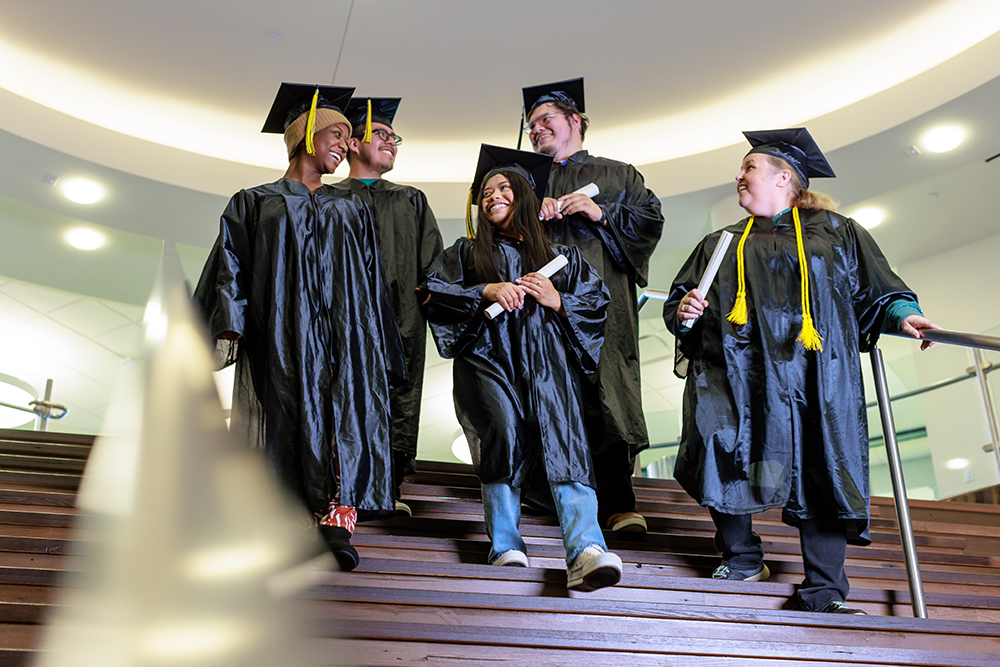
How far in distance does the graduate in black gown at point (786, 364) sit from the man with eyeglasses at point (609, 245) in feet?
0.86

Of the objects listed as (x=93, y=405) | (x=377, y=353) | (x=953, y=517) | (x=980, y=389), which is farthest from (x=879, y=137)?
(x=93, y=405)

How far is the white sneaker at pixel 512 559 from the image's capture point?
2719 millimetres

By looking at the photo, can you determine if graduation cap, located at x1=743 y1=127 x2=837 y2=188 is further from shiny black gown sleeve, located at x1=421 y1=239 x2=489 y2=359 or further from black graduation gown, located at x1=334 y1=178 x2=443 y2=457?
black graduation gown, located at x1=334 y1=178 x2=443 y2=457

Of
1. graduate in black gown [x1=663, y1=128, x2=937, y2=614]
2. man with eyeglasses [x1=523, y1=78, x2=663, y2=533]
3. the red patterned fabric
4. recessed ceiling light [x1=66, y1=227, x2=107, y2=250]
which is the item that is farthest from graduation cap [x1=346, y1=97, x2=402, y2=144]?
recessed ceiling light [x1=66, y1=227, x2=107, y2=250]

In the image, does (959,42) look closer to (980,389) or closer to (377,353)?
(980,389)

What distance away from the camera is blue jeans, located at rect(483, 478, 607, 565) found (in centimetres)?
260

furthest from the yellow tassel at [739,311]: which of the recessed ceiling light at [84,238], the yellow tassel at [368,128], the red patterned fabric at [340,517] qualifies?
the recessed ceiling light at [84,238]

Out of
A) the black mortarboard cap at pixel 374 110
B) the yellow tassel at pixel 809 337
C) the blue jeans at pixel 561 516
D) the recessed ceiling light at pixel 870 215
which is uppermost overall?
the recessed ceiling light at pixel 870 215

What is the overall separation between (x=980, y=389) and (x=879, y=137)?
5.70 ft

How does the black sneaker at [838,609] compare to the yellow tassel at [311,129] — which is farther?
the yellow tassel at [311,129]

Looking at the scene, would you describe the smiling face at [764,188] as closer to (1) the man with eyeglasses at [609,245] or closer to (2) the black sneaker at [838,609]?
(1) the man with eyeglasses at [609,245]

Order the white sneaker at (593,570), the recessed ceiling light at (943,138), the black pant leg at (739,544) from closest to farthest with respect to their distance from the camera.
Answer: the white sneaker at (593,570) → the black pant leg at (739,544) → the recessed ceiling light at (943,138)

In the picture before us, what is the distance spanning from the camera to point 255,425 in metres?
2.94

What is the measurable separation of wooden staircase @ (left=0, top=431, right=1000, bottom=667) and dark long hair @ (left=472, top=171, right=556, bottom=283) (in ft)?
2.81
